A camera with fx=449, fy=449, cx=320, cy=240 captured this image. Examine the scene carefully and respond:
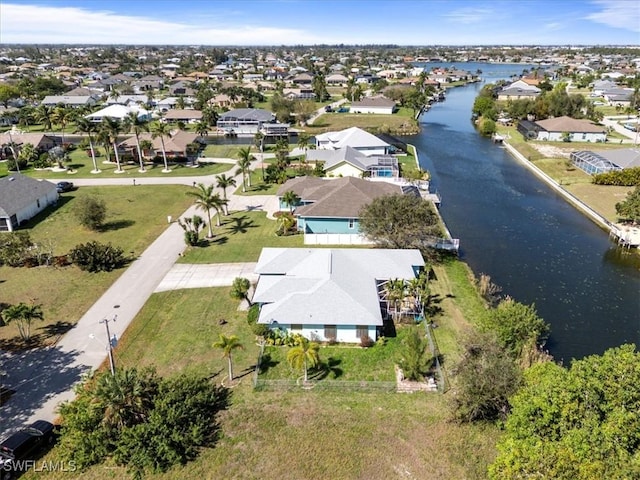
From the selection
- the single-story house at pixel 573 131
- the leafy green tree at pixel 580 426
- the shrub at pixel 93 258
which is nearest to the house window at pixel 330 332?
the leafy green tree at pixel 580 426

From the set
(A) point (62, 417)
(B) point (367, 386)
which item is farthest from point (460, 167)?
(A) point (62, 417)

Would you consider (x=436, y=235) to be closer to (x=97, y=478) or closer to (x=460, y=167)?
(x=97, y=478)

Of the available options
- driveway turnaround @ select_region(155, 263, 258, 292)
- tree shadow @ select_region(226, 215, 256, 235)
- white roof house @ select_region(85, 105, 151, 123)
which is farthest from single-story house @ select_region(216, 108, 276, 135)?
driveway turnaround @ select_region(155, 263, 258, 292)

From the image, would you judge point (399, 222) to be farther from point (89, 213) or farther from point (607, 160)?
point (607, 160)

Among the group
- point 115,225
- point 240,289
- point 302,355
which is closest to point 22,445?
point 302,355

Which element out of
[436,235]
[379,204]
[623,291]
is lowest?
[623,291]

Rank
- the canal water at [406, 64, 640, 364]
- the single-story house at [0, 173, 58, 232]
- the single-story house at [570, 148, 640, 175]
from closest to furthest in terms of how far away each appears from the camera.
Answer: the canal water at [406, 64, 640, 364] → the single-story house at [0, 173, 58, 232] → the single-story house at [570, 148, 640, 175]

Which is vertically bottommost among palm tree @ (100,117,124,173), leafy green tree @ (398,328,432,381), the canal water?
the canal water

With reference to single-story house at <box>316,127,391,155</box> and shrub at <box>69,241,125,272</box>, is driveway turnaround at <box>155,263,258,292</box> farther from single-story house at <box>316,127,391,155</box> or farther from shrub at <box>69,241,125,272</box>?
single-story house at <box>316,127,391,155</box>
